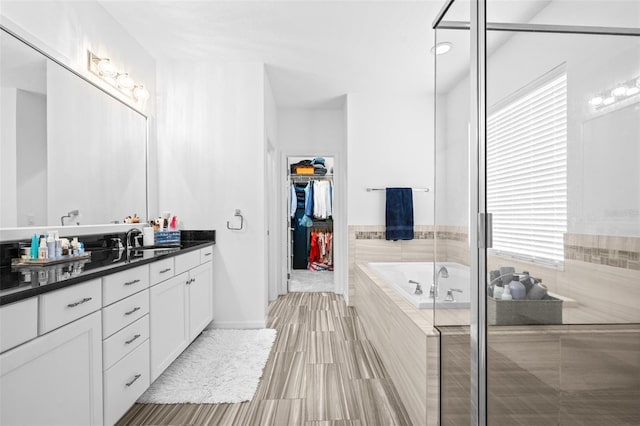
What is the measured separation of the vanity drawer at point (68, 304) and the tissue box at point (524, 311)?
1.47m

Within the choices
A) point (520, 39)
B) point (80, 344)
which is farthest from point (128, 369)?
point (520, 39)

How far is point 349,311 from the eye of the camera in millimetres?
3850

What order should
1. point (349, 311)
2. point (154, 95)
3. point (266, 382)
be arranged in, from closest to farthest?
point (266, 382)
point (154, 95)
point (349, 311)

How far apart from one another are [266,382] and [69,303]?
4.24ft

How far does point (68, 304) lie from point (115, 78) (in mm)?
2018

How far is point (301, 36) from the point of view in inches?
111

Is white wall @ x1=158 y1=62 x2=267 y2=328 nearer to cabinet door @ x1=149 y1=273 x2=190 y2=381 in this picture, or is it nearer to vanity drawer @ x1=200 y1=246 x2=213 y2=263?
vanity drawer @ x1=200 y1=246 x2=213 y2=263

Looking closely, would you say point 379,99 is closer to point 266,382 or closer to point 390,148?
point 390,148

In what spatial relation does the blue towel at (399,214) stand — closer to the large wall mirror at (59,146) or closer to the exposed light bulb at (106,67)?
the large wall mirror at (59,146)

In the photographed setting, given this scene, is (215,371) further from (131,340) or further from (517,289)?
(517,289)

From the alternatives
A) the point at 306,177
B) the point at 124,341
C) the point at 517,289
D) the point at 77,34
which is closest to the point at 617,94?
the point at 517,289

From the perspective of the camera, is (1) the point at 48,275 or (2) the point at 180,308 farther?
(2) the point at 180,308

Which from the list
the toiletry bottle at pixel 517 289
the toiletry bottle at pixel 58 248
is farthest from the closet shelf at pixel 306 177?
the toiletry bottle at pixel 517 289

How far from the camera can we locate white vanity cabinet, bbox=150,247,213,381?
2.07 meters
